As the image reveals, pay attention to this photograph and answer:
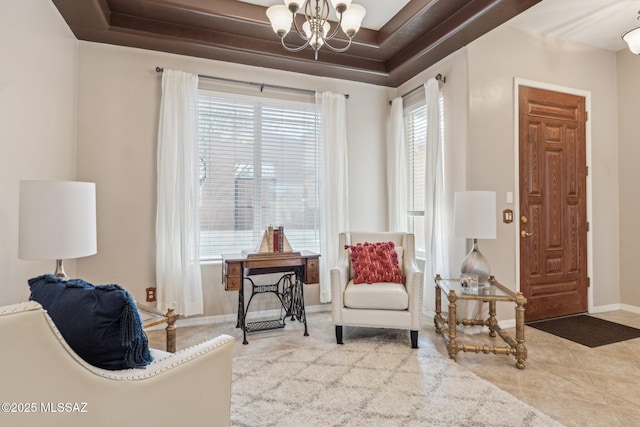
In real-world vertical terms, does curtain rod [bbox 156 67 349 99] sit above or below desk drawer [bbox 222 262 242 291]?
above

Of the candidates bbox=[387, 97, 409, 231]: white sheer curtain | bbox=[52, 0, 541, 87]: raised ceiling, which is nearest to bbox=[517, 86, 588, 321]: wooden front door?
bbox=[52, 0, 541, 87]: raised ceiling

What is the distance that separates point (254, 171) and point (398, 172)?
1642mm

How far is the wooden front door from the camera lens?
134 inches

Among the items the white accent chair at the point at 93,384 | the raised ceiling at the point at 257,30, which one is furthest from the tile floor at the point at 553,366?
the raised ceiling at the point at 257,30

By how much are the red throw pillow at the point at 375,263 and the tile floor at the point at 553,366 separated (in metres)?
0.53

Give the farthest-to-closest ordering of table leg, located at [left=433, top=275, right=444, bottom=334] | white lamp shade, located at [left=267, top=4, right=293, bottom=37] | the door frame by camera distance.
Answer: the door frame, table leg, located at [left=433, top=275, right=444, bottom=334], white lamp shade, located at [left=267, top=4, right=293, bottom=37]

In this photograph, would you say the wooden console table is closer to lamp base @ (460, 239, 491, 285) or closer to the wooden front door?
lamp base @ (460, 239, 491, 285)

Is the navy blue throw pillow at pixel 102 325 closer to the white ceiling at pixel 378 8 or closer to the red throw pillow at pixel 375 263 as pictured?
the red throw pillow at pixel 375 263

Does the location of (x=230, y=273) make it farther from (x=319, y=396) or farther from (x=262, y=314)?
(x=319, y=396)

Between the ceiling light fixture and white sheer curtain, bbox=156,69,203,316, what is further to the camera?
white sheer curtain, bbox=156,69,203,316

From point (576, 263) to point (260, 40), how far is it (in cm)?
397

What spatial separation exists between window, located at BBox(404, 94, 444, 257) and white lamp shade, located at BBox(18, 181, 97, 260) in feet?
10.4

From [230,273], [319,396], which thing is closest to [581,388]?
[319,396]

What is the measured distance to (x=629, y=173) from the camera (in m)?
3.80
